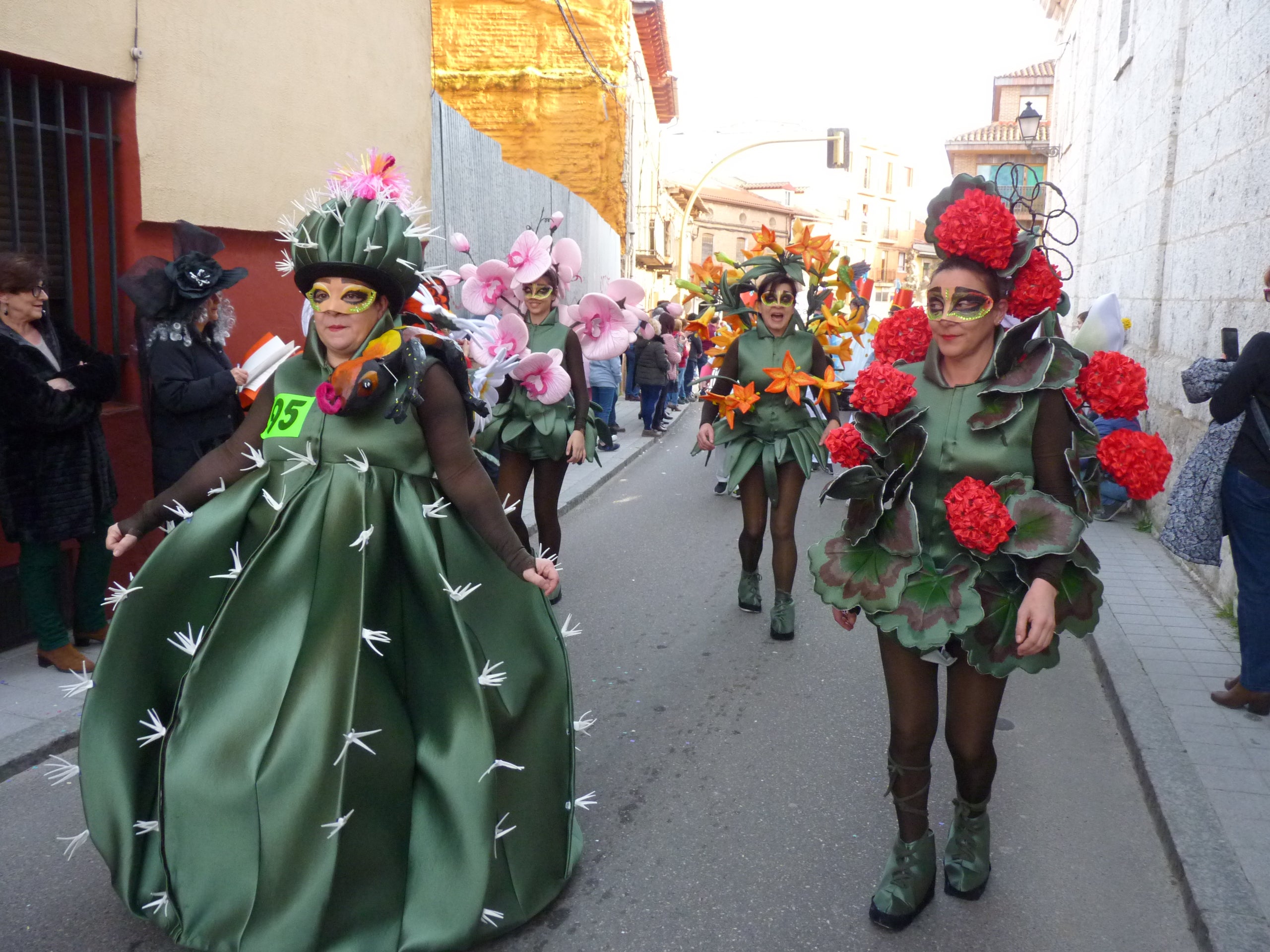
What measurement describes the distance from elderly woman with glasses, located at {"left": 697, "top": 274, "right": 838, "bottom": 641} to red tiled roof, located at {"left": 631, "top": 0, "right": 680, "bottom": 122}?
21.5m

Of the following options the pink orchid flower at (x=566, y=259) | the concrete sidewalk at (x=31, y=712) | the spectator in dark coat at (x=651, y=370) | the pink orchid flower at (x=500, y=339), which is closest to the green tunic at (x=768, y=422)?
the pink orchid flower at (x=566, y=259)

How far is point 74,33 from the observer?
5.23 m

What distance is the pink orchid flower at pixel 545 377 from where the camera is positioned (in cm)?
585

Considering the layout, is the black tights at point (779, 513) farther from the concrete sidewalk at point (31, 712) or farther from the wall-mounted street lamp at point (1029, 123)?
the wall-mounted street lamp at point (1029, 123)

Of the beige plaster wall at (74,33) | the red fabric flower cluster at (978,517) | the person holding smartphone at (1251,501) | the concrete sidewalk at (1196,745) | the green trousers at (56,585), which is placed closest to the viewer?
the red fabric flower cluster at (978,517)

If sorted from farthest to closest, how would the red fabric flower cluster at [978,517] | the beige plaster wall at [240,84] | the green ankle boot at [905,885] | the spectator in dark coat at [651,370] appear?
the spectator in dark coat at [651,370], the beige plaster wall at [240,84], the green ankle boot at [905,885], the red fabric flower cluster at [978,517]

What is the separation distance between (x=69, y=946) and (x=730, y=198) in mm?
56186

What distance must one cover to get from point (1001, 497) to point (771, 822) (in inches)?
57.1

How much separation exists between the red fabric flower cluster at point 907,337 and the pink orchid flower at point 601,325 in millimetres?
3290

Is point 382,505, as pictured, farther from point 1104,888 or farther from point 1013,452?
point 1104,888

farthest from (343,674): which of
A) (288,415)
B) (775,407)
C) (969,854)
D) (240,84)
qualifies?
(240,84)

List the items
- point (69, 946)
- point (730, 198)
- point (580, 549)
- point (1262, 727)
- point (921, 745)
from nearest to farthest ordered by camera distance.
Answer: point (69, 946) < point (921, 745) < point (1262, 727) < point (580, 549) < point (730, 198)

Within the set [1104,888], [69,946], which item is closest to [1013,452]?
[1104,888]

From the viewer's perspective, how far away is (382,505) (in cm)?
294
